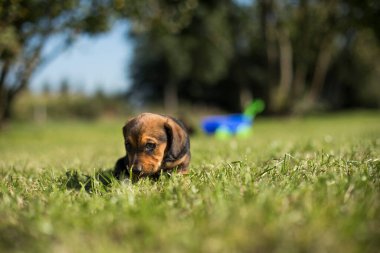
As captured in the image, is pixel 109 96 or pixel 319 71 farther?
pixel 109 96

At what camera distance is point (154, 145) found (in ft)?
14.1

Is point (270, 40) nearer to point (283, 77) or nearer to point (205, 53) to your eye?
point (283, 77)

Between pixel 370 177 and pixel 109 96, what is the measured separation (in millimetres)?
39950

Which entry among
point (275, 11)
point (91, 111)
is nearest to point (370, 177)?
point (275, 11)

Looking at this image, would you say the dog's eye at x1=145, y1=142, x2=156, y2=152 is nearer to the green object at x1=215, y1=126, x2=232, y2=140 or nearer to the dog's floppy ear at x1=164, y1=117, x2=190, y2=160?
the dog's floppy ear at x1=164, y1=117, x2=190, y2=160

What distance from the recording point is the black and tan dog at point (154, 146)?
4.16 meters

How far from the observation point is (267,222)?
7.62ft

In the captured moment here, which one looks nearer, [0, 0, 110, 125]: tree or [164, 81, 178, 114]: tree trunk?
Answer: [0, 0, 110, 125]: tree

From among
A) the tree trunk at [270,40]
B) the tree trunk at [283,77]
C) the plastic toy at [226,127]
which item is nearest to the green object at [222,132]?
the plastic toy at [226,127]

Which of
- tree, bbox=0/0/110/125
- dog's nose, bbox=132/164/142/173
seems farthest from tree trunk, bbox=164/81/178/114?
dog's nose, bbox=132/164/142/173

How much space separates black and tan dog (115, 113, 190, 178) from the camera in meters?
4.16

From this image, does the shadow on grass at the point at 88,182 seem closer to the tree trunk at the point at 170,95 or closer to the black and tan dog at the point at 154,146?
the black and tan dog at the point at 154,146

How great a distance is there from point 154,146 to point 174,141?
0.80 feet

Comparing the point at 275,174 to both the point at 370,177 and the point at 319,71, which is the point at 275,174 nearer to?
the point at 370,177
